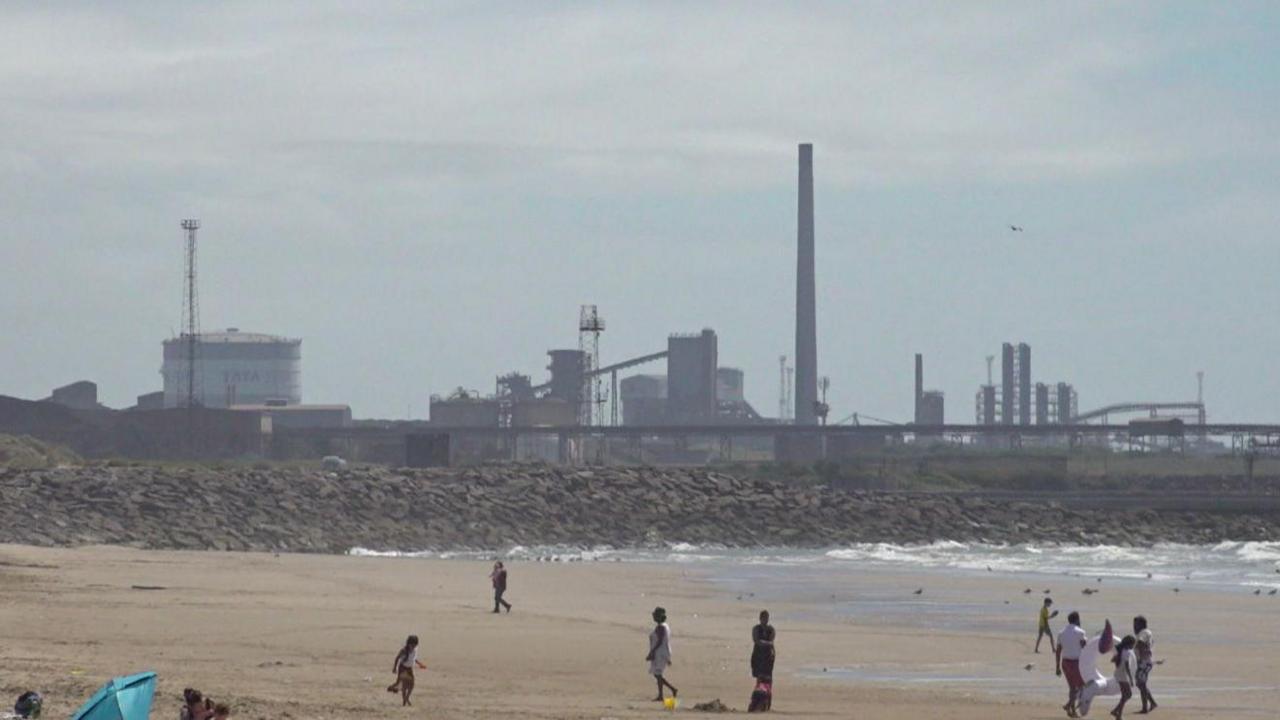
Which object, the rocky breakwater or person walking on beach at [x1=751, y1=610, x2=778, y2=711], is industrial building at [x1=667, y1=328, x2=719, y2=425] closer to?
the rocky breakwater

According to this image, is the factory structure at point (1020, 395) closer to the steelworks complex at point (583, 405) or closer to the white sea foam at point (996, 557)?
the steelworks complex at point (583, 405)

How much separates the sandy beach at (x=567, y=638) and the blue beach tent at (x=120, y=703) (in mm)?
2581

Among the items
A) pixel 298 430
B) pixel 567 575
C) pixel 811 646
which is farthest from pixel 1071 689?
pixel 298 430

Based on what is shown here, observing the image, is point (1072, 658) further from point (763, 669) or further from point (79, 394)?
point (79, 394)

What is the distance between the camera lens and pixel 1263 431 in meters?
112

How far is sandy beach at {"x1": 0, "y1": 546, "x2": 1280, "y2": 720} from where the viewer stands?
19.2m

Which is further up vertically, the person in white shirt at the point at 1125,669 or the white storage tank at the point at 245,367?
the white storage tank at the point at 245,367

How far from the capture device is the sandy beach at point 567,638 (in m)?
19.2

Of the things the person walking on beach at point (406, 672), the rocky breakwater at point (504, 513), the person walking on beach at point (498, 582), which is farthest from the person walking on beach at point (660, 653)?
the rocky breakwater at point (504, 513)

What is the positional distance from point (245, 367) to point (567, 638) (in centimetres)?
15810

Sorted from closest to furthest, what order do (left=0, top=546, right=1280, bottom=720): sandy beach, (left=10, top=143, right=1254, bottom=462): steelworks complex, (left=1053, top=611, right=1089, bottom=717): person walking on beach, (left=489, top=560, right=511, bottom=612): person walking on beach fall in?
(left=0, top=546, right=1280, bottom=720): sandy beach
(left=1053, top=611, right=1089, bottom=717): person walking on beach
(left=489, top=560, right=511, bottom=612): person walking on beach
(left=10, top=143, right=1254, bottom=462): steelworks complex

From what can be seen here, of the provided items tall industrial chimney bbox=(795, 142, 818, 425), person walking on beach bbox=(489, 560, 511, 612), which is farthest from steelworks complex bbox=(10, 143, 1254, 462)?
person walking on beach bbox=(489, 560, 511, 612)

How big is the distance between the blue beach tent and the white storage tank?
165 meters

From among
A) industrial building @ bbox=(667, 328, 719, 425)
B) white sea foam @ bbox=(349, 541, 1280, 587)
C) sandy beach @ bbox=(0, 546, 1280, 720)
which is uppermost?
industrial building @ bbox=(667, 328, 719, 425)
